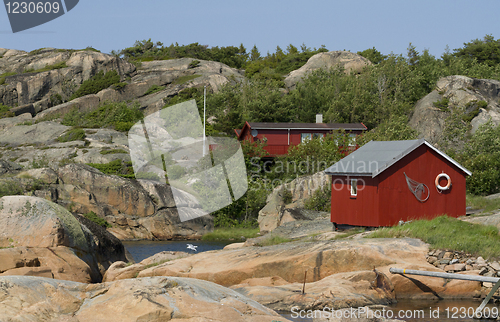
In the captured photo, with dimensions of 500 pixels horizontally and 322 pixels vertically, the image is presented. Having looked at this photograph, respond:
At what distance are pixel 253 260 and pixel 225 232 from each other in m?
21.4

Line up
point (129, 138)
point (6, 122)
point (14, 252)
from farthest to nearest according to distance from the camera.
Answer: point (6, 122) → point (129, 138) → point (14, 252)

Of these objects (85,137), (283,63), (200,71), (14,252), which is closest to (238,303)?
(14,252)

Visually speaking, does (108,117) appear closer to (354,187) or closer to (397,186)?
(354,187)

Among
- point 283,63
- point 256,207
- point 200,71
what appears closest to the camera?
point 256,207

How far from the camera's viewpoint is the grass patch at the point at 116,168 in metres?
39.9

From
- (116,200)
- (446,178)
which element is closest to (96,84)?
(116,200)

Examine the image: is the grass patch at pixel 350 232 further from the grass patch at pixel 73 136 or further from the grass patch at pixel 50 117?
the grass patch at pixel 50 117

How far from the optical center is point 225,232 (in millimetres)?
38688

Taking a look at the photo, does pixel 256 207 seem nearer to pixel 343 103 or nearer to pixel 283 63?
pixel 343 103

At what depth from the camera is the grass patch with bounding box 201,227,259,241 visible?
37.8 metres

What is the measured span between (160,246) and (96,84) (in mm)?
44669

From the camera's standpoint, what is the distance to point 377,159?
22500 millimetres

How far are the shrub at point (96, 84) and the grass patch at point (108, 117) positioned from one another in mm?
7900

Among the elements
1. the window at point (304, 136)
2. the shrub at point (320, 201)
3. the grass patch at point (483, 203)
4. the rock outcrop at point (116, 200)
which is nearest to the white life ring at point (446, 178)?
the grass patch at point (483, 203)
